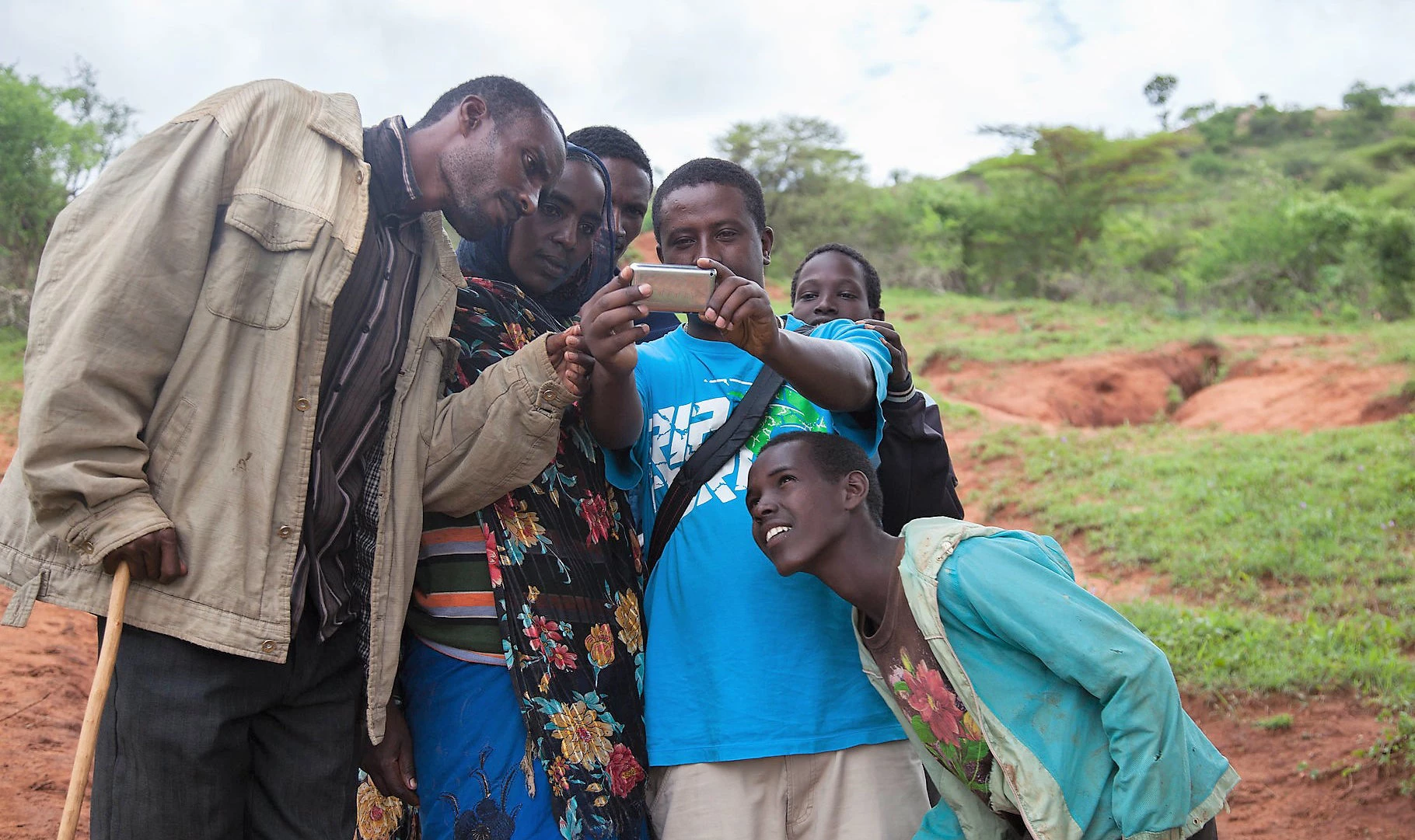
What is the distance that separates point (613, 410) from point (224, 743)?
881mm

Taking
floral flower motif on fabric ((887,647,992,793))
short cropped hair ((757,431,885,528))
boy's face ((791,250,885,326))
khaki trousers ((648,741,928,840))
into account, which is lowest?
khaki trousers ((648,741,928,840))

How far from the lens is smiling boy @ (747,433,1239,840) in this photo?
68.6 inches

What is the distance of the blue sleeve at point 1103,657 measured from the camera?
1.73m

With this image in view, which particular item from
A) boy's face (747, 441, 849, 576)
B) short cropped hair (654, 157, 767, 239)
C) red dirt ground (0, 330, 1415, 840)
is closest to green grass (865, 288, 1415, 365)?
red dirt ground (0, 330, 1415, 840)

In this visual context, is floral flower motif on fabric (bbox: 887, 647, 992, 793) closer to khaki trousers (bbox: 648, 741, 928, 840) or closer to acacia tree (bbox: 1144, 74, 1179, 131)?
khaki trousers (bbox: 648, 741, 928, 840)

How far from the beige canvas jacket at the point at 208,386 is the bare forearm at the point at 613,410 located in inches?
4.3

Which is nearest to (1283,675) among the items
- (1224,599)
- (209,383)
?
(1224,599)

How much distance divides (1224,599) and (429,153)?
5.23 meters

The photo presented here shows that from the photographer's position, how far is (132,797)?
1.68 meters

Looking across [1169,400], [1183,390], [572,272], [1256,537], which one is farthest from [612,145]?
[1183,390]

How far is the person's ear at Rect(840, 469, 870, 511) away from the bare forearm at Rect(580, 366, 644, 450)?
42 centimetres

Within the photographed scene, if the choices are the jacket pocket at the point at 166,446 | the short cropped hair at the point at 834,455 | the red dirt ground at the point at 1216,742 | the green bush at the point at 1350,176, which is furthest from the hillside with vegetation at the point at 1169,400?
the short cropped hair at the point at 834,455

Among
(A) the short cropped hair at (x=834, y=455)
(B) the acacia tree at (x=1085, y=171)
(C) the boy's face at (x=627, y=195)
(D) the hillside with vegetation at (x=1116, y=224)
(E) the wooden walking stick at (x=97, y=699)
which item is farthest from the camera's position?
(B) the acacia tree at (x=1085, y=171)

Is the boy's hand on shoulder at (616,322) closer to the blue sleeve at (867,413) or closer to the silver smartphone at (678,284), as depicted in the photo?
the silver smartphone at (678,284)
